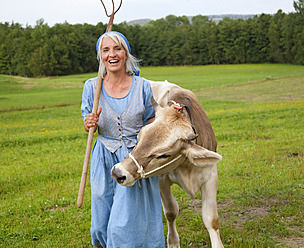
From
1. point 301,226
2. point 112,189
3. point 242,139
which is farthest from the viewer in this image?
point 242,139

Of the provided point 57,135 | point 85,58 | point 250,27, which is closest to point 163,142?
point 57,135

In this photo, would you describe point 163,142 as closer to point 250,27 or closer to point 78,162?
point 78,162

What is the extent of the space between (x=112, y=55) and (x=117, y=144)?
35.9 inches

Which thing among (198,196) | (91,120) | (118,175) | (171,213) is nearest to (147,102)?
(91,120)

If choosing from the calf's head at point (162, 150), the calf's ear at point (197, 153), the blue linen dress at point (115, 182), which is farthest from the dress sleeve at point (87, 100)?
the calf's ear at point (197, 153)

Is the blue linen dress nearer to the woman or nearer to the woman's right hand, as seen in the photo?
the woman

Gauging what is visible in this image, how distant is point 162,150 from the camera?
331 centimetres

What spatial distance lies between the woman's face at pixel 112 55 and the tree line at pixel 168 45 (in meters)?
78.7

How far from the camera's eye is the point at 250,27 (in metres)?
89.6

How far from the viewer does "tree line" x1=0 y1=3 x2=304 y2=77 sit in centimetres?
8025

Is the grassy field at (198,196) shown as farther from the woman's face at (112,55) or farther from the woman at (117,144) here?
the woman's face at (112,55)

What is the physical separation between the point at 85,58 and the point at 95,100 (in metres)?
83.4

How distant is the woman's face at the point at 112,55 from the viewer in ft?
12.4

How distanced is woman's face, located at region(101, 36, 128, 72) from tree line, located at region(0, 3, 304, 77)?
78661 mm
